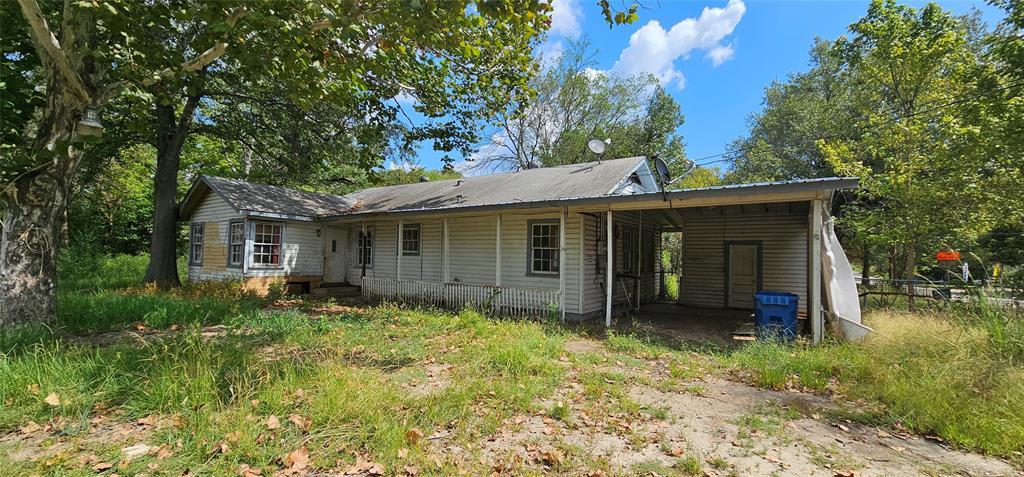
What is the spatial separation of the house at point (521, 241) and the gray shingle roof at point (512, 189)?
0.08 m

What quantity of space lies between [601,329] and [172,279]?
13849 millimetres

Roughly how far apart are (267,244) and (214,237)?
8.20 feet

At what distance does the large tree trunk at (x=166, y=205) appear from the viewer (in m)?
13.6

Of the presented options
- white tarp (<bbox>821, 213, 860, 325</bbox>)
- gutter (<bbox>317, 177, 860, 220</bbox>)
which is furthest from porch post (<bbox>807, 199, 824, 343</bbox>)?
gutter (<bbox>317, 177, 860, 220</bbox>)

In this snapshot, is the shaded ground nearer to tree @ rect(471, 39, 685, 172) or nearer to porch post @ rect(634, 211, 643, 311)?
porch post @ rect(634, 211, 643, 311)

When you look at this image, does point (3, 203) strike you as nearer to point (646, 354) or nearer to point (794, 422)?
point (646, 354)

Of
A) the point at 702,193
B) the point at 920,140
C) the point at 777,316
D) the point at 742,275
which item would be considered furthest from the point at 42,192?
the point at 920,140

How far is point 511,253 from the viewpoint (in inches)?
455

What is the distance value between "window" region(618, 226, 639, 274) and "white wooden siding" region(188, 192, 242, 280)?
38.6 feet

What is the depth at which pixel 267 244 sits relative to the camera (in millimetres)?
13781

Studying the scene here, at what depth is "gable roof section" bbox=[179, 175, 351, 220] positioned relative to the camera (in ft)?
43.5

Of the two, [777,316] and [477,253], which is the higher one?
[477,253]

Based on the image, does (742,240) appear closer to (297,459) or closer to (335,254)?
(297,459)

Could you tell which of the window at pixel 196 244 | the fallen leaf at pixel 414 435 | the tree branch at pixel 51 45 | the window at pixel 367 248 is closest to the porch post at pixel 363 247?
the window at pixel 367 248
